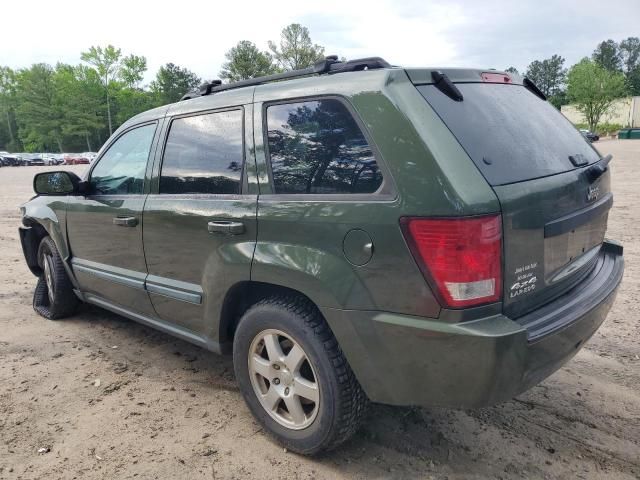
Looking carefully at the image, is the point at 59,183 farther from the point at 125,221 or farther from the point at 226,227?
the point at 226,227

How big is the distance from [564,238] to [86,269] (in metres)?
3.46

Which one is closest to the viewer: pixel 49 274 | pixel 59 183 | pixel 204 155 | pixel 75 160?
pixel 204 155

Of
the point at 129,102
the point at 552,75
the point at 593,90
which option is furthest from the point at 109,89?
the point at 552,75

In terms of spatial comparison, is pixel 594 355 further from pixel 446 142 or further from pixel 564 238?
pixel 446 142

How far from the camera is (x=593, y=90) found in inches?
2709

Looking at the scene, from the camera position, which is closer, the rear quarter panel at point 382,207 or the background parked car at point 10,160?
the rear quarter panel at point 382,207

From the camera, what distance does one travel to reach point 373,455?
8.36 feet

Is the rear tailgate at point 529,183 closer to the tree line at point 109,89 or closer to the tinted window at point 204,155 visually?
the tinted window at point 204,155

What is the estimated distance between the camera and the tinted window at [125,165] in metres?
3.42

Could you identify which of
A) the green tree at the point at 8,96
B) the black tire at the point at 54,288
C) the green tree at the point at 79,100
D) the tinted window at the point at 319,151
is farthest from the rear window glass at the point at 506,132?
the green tree at the point at 8,96

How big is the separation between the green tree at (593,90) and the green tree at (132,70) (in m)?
61.1

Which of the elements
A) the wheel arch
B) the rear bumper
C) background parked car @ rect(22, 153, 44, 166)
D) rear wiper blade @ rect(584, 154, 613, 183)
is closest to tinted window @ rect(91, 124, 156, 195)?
the wheel arch

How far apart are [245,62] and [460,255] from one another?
69.4 m

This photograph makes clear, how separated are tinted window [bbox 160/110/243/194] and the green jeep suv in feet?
0.04
